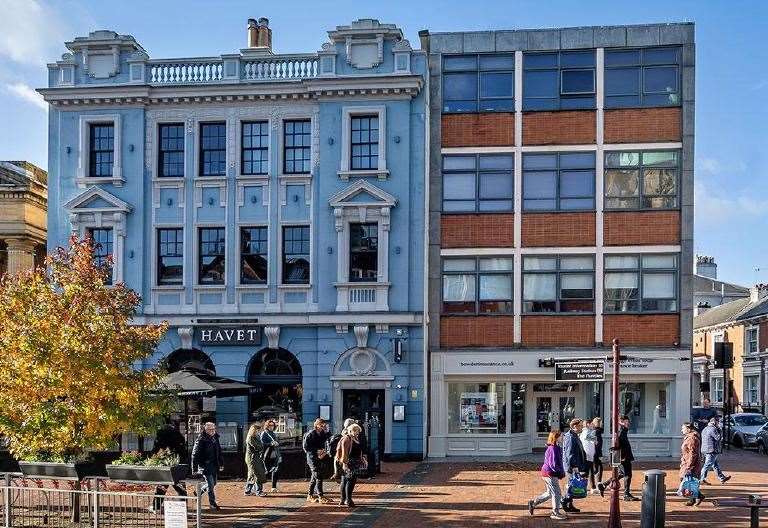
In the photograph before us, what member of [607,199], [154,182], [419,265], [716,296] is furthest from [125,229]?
[716,296]

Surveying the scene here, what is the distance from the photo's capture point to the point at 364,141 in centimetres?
3092

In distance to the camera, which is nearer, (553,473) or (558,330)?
(553,473)

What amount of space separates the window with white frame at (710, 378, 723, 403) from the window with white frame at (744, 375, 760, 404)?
5630 millimetres

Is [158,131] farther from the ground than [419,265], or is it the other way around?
[158,131]

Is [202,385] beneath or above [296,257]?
beneath

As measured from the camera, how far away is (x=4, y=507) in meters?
16.5

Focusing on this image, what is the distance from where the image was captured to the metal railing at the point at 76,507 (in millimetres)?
15539

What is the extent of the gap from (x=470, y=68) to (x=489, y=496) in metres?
15.1

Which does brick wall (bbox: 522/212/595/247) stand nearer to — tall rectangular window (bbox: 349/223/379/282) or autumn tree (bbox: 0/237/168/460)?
tall rectangular window (bbox: 349/223/379/282)

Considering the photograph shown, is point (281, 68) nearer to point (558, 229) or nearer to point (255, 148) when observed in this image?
point (255, 148)

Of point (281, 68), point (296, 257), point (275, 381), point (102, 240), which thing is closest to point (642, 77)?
point (281, 68)

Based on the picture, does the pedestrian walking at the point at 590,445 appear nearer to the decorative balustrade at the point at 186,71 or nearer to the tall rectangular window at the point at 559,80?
the tall rectangular window at the point at 559,80

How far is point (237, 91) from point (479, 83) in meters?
7.59

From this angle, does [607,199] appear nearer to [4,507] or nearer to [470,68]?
[470,68]
